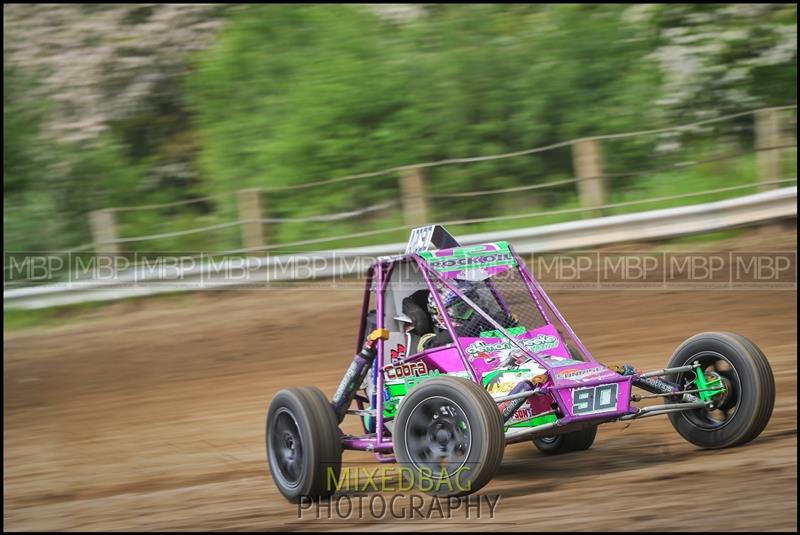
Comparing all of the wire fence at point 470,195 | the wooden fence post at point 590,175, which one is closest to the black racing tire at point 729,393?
the wire fence at point 470,195

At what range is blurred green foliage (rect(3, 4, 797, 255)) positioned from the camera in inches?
552

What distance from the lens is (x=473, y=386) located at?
17.3 feet

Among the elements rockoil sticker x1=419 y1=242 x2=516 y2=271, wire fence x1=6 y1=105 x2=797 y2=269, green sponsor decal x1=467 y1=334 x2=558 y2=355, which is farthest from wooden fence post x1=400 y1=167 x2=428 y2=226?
green sponsor decal x1=467 y1=334 x2=558 y2=355

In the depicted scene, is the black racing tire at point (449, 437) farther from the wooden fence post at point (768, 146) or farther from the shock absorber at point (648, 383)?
the wooden fence post at point (768, 146)

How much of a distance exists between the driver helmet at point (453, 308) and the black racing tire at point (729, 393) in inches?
51.7

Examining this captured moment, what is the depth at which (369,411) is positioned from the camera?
649 cm

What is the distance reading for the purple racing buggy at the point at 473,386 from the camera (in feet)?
17.8

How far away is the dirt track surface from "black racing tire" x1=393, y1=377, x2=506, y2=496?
219mm

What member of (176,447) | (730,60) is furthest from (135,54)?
(176,447)

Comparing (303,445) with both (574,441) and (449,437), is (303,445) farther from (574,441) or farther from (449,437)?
(574,441)

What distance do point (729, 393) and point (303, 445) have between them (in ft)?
8.21

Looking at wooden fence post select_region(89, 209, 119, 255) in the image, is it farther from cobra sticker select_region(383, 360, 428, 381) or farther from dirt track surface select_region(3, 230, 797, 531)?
cobra sticker select_region(383, 360, 428, 381)

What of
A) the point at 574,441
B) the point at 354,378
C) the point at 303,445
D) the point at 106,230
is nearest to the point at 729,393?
the point at 574,441

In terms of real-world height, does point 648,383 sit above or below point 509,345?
below
